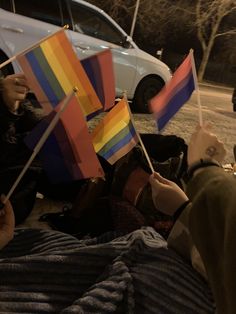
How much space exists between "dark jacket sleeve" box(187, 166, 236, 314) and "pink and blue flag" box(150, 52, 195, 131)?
120 cm

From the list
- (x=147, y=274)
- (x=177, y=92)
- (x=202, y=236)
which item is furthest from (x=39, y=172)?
(x=202, y=236)

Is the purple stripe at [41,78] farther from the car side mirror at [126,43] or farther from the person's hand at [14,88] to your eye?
the car side mirror at [126,43]

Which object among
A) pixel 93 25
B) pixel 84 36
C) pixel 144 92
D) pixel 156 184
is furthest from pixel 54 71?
pixel 144 92

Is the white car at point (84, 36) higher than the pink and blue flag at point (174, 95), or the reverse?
the pink and blue flag at point (174, 95)

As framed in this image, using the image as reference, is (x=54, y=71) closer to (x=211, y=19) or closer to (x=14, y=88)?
(x=14, y=88)

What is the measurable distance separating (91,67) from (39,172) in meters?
0.74

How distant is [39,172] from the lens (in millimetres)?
2744

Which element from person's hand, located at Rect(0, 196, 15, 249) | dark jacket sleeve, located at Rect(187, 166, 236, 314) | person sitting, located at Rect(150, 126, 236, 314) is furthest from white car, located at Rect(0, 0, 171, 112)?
dark jacket sleeve, located at Rect(187, 166, 236, 314)

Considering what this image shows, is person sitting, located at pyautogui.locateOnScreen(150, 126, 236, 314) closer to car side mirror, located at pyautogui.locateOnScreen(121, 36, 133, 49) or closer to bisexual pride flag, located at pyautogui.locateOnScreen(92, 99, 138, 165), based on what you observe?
bisexual pride flag, located at pyautogui.locateOnScreen(92, 99, 138, 165)

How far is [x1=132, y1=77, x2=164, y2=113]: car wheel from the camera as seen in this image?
292 inches

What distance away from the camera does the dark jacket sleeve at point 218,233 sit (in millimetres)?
892

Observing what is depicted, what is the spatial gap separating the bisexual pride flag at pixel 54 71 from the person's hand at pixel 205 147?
0.75 meters

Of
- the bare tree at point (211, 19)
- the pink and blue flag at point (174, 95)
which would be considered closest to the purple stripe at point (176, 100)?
the pink and blue flag at point (174, 95)

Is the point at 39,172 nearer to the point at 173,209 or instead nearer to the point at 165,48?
the point at 173,209
